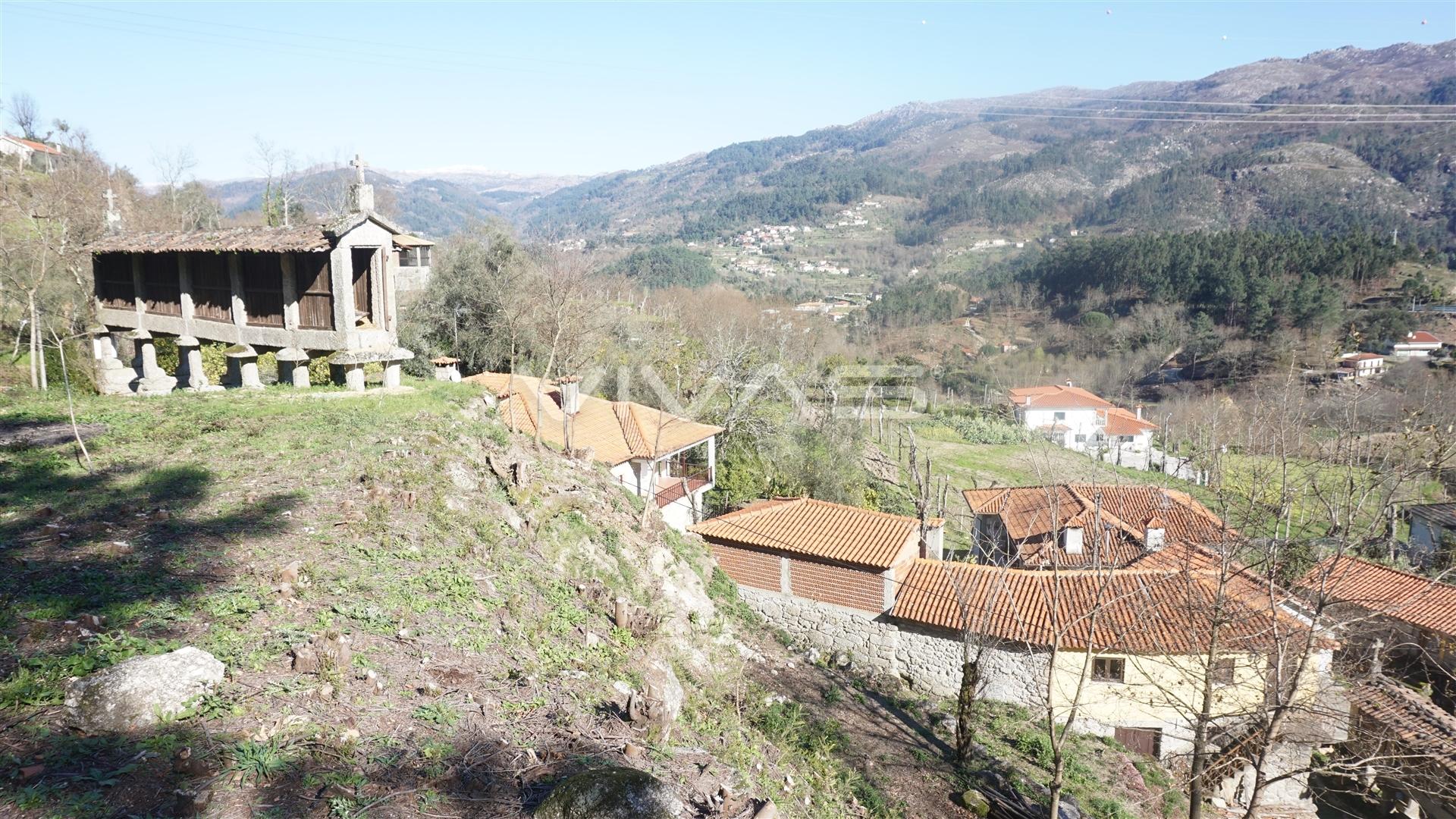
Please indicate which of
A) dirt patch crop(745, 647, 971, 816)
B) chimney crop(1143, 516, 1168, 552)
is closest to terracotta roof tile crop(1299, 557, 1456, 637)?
chimney crop(1143, 516, 1168, 552)

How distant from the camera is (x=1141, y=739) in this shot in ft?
51.4

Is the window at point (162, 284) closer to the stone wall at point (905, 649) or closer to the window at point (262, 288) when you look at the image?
the window at point (262, 288)

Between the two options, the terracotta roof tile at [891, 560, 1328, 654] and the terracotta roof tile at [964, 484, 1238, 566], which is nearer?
the terracotta roof tile at [891, 560, 1328, 654]

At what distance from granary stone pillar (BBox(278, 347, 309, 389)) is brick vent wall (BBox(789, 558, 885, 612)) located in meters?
10.9

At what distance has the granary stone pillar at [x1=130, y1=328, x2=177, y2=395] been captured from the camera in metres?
17.2

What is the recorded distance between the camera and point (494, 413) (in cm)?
1555

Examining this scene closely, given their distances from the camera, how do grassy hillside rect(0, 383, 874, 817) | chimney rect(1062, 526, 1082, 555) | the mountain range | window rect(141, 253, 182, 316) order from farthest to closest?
the mountain range < chimney rect(1062, 526, 1082, 555) < window rect(141, 253, 182, 316) < grassy hillside rect(0, 383, 874, 817)

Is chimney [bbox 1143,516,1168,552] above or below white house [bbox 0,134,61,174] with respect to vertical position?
below

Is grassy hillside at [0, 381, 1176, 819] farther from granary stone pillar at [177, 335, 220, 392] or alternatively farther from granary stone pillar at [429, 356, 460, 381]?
granary stone pillar at [429, 356, 460, 381]

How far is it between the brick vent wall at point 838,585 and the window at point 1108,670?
4352mm

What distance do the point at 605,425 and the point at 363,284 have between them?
785 cm

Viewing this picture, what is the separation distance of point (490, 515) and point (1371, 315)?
7145 centimetres

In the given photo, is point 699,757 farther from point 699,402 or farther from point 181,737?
point 699,402

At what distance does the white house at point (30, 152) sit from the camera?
146 ft
